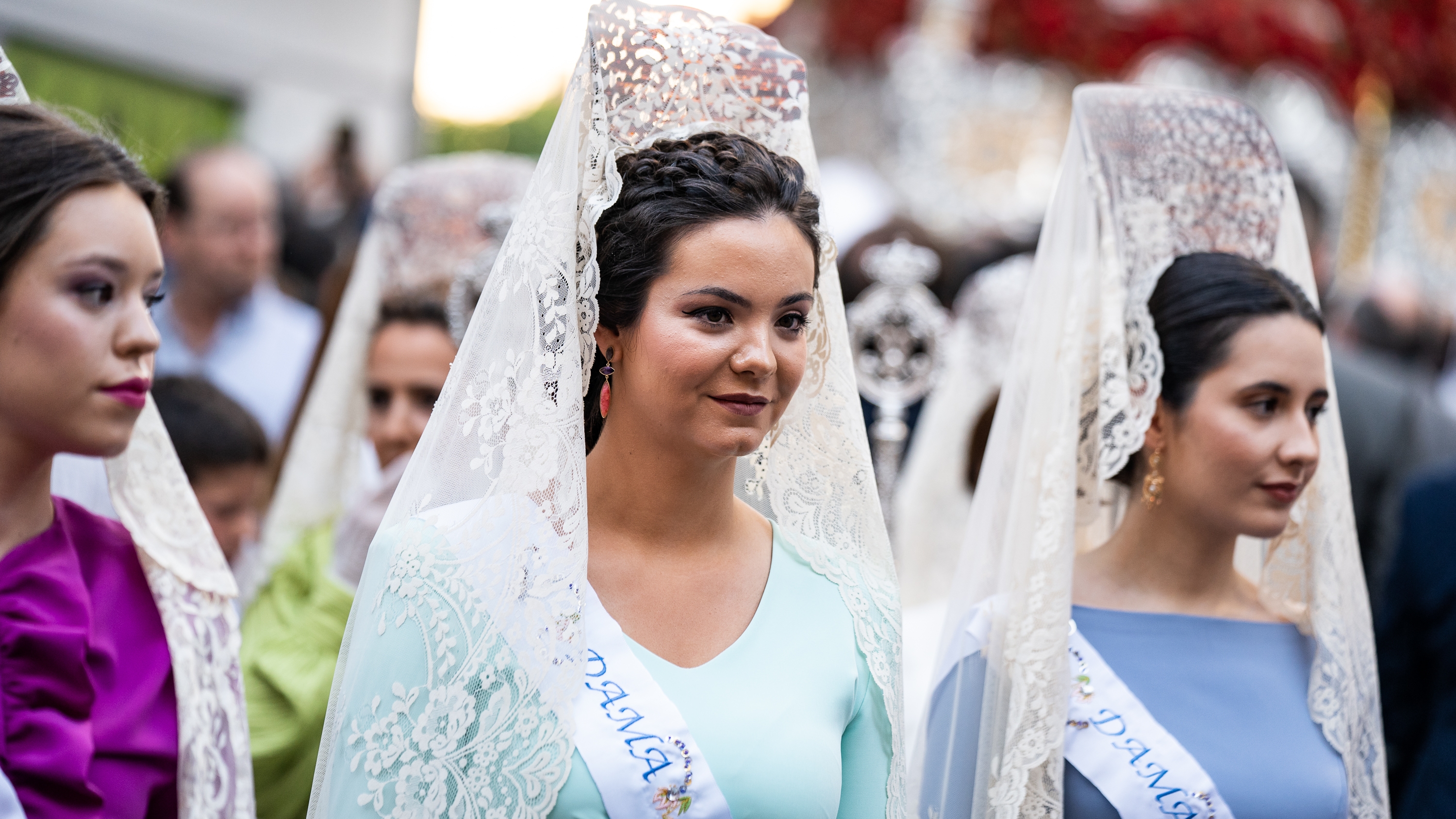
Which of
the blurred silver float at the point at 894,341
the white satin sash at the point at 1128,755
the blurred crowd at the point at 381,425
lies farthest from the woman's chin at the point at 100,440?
the blurred silver float at the point at 894,341

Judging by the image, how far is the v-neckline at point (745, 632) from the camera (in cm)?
217

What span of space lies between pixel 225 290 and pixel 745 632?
11.9 ft

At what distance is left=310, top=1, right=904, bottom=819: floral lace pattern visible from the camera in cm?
205

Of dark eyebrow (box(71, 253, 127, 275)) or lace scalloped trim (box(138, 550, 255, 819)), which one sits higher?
dark eyebrow (box(71, 253, 127, 275))

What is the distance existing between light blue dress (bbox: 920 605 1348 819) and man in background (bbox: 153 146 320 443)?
3219 mm

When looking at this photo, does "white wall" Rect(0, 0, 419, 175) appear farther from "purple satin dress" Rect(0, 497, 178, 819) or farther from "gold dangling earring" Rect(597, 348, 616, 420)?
"gold dangling earring" Rect(597, 348, 616, 420)

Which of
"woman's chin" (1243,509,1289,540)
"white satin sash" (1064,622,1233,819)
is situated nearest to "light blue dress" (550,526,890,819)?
"white satin sash" (1064,622,1233,819)

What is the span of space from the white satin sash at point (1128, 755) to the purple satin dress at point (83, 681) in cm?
165

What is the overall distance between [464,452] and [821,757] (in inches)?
30.8

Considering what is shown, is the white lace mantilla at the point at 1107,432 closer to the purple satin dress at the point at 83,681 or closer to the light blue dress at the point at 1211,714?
the light blue dress at the point at 1211,714

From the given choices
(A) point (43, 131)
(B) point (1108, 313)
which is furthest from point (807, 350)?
(A) point (43, 131)

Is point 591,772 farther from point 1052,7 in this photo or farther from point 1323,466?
point 1052,7

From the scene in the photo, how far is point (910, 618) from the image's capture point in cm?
393

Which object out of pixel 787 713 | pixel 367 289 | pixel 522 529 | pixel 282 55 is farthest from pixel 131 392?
pixel 282 55
